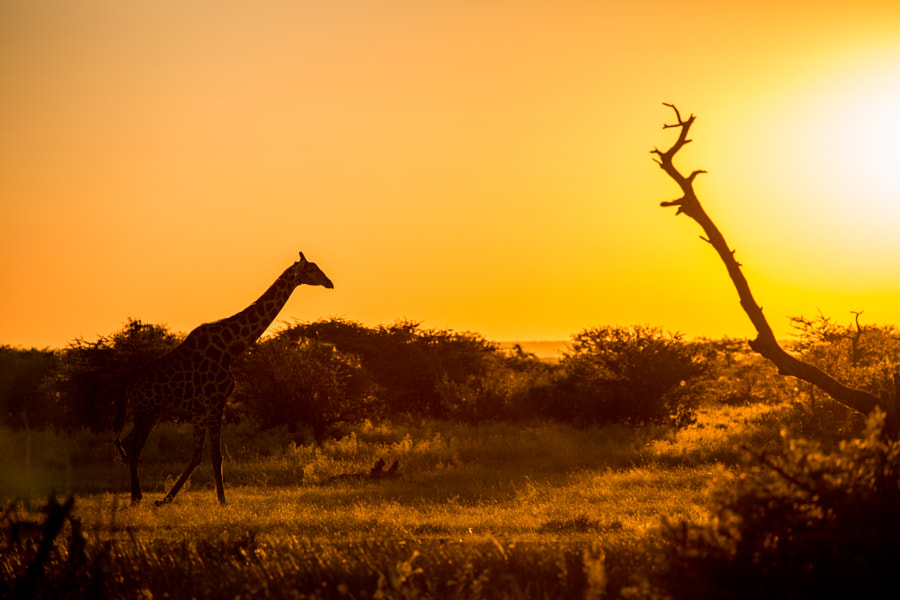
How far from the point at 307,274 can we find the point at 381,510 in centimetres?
546

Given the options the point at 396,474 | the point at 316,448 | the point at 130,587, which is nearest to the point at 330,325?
the point at 316,448

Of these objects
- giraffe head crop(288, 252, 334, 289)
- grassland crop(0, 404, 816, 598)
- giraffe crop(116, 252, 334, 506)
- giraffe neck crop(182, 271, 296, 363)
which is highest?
giraffe head crop(288, 252, 334, 289)

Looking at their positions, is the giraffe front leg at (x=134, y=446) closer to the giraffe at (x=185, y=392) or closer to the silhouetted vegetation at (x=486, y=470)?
the giraffe at (x=185, y=392)

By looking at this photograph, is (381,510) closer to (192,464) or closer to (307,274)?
(192,464)

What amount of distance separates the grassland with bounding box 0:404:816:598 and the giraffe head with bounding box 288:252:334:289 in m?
3.57

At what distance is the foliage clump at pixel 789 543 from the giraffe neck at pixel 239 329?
1107 cm

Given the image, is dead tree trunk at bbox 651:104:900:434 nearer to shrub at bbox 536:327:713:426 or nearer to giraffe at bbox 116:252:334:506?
giraffe at bbox 116:252:334:506

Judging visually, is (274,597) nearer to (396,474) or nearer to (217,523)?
(217,523)

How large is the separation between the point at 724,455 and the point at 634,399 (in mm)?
8086

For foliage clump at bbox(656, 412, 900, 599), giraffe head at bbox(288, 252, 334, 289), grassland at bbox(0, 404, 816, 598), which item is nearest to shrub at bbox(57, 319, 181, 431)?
grassland at bbox(0, 404, 816, 598)

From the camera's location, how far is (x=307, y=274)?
20.2 metres

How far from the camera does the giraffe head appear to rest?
→ 20109 millimetres

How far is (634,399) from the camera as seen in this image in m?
30.5

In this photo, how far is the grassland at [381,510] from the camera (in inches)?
433
